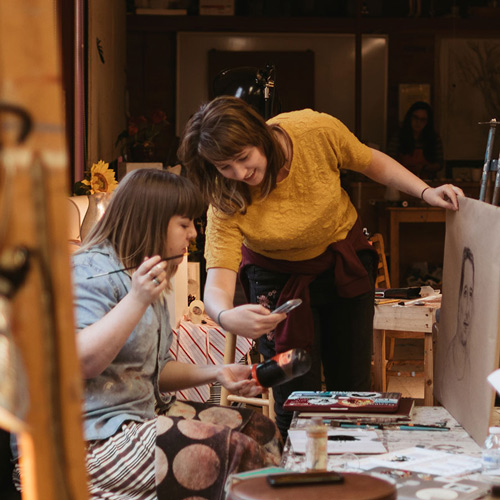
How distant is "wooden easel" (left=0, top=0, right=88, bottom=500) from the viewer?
49 cm

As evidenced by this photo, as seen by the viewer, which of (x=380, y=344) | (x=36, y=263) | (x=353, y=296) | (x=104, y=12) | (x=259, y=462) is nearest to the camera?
(x=36, y=263)

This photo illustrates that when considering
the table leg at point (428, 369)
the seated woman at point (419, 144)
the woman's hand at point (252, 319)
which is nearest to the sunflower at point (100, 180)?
the table leg at point (428, 369)

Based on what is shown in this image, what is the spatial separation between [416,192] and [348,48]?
6.47m

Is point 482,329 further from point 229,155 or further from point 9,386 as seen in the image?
point 9,386

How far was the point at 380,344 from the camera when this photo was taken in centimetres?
326

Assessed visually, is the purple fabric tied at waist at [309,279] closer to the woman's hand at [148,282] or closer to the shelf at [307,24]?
the woman's hand at [148,282]

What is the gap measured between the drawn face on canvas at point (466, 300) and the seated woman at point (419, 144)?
5.51 metres

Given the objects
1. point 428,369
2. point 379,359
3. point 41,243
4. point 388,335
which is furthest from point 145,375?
point 388,335

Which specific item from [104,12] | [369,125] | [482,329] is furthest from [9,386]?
[369,125]

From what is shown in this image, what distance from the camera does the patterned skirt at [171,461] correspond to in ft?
4.77

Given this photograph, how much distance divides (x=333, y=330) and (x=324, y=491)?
1169mm

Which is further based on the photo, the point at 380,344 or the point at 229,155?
the point at 380,344

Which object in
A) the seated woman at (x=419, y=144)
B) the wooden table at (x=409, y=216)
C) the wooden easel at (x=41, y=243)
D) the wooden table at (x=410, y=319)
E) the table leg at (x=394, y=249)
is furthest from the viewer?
the seated woman at (x=419, y=144)

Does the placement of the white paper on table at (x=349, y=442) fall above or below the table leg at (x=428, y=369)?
above
